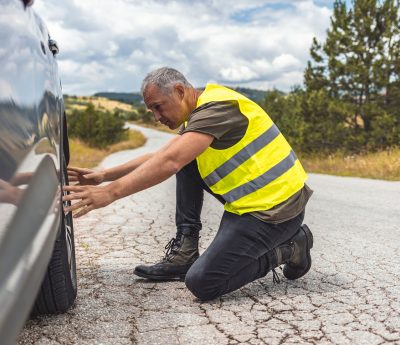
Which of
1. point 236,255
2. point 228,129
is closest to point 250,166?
point 228,129

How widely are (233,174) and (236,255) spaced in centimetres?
39

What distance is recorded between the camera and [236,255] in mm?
2631

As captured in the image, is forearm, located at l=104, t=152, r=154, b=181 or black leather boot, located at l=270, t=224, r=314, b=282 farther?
forearm, located at l=104, t=152, r=154, b=181

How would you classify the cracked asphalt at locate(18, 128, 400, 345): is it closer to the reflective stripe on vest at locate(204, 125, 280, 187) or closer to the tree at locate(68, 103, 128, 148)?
the reflective stripe on vest at locate(204, 125, 280, 187)

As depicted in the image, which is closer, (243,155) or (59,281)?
(59,281)

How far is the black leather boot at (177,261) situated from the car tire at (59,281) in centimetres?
58

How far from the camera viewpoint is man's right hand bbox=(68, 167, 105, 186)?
2.74 m

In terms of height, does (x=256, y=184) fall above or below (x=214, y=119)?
below

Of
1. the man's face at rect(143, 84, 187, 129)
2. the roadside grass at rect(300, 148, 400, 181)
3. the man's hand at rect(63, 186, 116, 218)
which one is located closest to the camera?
the man's hand at rect(63, 186, 116, 218)

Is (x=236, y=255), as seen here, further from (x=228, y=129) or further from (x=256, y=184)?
(x=228, y=129)

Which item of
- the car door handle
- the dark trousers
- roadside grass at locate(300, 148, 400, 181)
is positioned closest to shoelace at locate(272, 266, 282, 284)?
the dark trousers

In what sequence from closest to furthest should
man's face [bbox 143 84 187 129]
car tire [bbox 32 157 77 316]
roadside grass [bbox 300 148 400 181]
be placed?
car tire [bbox 32 157 77 316], man's face [bbox 143 84 187 129], roadside grass [bbox 300 148 400 181]

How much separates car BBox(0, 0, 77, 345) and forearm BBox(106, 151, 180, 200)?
42cm

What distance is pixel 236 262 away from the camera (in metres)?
2.63
